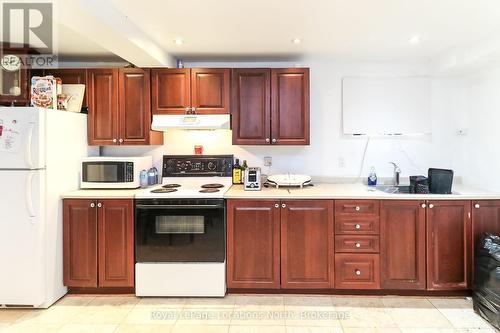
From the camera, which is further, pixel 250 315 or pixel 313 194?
pixel 313 194

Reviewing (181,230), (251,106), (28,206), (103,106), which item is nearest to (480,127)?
(251,106)

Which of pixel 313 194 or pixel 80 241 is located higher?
pixel 313 194

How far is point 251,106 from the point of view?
336 cm

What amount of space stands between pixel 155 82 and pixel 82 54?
83 cm

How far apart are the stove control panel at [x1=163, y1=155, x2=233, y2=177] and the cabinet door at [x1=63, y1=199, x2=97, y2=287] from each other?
91 cm

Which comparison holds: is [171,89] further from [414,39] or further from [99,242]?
[414,39]

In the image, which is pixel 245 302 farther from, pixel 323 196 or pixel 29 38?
pixel 29 38

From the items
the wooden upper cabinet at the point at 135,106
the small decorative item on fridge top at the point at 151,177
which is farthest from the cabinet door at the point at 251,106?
the small decorative item on fridge top at the point at 151,177

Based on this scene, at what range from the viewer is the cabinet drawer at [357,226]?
293 cm

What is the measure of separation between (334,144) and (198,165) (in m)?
1.53

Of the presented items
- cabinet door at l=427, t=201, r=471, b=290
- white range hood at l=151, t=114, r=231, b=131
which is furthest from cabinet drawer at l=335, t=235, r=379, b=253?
white range hood at l=151, t=114, r=231, b=131

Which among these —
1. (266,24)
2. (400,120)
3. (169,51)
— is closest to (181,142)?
(169,51)

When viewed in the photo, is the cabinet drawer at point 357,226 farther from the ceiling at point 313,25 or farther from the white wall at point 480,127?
the ceiling at point 313,25

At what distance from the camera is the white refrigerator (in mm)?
2662
